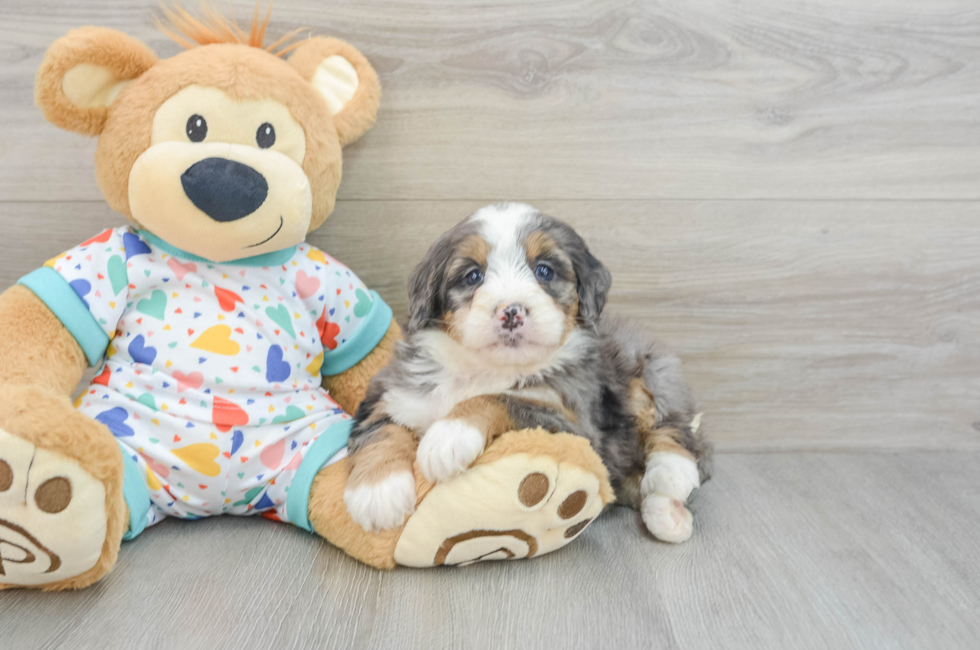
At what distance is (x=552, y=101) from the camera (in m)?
1.94

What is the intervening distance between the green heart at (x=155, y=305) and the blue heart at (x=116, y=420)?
0.21m

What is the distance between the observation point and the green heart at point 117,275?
1502 millimetres

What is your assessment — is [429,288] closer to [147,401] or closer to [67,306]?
[147,401]

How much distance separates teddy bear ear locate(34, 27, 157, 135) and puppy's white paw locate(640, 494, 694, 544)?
152 centimetres

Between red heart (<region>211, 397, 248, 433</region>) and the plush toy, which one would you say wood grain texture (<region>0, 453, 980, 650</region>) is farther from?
red heart (<region>211, 397, 248, 433</region>)

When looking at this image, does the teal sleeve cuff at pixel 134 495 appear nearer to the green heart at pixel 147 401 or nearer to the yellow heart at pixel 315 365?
the green heart at pixel 147 401

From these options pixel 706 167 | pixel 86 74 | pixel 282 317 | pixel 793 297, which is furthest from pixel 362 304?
pixel 793 297

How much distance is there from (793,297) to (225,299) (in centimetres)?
162

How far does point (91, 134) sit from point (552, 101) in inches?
45.4

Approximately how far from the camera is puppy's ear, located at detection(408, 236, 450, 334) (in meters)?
1.52

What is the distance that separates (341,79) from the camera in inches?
67.5

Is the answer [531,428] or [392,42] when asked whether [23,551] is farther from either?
[392,42]

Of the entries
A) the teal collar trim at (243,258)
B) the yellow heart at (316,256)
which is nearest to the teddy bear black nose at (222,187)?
the teal collar trim at (243,258)

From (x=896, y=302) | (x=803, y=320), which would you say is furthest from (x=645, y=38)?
(x=896, y=302)
